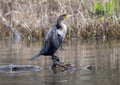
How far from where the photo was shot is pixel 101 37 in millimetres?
21094

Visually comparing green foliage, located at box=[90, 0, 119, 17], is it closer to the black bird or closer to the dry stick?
the dry stick

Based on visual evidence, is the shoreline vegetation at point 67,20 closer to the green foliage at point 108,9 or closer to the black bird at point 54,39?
the green foliage at point 108,9

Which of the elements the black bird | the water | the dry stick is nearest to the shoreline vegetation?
the dry stick

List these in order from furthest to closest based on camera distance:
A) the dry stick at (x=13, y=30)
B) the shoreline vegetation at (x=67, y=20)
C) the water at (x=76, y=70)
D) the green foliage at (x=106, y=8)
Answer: the dry stick at (x=13, y=30), the green foliage at (x=106, y=8), the shoreline vegetation at (x=67, y=20), the water at (x=76, y=70)

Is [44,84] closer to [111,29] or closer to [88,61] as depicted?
[88,61]

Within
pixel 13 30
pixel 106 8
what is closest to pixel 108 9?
pixel 106 8

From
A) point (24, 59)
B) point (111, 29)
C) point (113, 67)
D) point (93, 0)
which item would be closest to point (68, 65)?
point (113, 67)

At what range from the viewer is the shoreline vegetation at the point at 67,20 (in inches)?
830

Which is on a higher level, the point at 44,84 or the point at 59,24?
the point at 59,24

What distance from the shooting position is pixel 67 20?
70.9 feet

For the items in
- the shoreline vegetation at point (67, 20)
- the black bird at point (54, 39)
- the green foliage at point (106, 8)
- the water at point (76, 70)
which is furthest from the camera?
the green foliage at point (106, 8)

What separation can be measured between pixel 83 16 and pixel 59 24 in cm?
926

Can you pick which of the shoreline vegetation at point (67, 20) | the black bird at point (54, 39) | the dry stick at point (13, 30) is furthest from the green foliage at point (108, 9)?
the black bird at point (54, 39)

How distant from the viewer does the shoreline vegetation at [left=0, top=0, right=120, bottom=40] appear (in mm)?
21094
